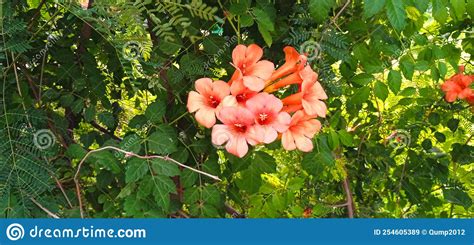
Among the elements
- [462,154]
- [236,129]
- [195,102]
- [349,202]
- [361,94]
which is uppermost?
[462,154]

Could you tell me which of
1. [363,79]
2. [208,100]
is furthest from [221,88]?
[363,79]

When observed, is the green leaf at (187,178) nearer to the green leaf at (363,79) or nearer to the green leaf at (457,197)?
the green leaf at (363,79)

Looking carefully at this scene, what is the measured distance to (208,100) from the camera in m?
1.61

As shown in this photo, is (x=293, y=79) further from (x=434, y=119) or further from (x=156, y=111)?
(x=434, y=119)

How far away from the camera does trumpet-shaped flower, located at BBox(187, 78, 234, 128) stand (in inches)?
61.5

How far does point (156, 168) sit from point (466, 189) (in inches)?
60.4

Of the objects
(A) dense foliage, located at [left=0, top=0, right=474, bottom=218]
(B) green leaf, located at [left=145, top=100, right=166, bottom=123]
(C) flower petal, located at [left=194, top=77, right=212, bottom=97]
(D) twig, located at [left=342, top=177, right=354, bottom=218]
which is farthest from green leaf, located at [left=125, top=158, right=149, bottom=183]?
(D) twig, located at [left=342, top=177, right=354, bottom=218]

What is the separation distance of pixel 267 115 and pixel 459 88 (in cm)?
115

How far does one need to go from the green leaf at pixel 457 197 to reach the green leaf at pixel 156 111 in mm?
1301

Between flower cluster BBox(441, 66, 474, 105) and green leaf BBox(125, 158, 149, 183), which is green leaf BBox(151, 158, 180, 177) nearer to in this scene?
green leaf BBox(125, 158, 149, 183)

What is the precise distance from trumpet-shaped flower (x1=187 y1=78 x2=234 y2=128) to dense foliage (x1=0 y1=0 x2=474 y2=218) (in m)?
0.19

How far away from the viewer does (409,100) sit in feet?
8.14

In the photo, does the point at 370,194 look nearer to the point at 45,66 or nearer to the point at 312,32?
the point at 312,32

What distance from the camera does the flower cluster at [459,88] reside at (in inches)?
93.8
